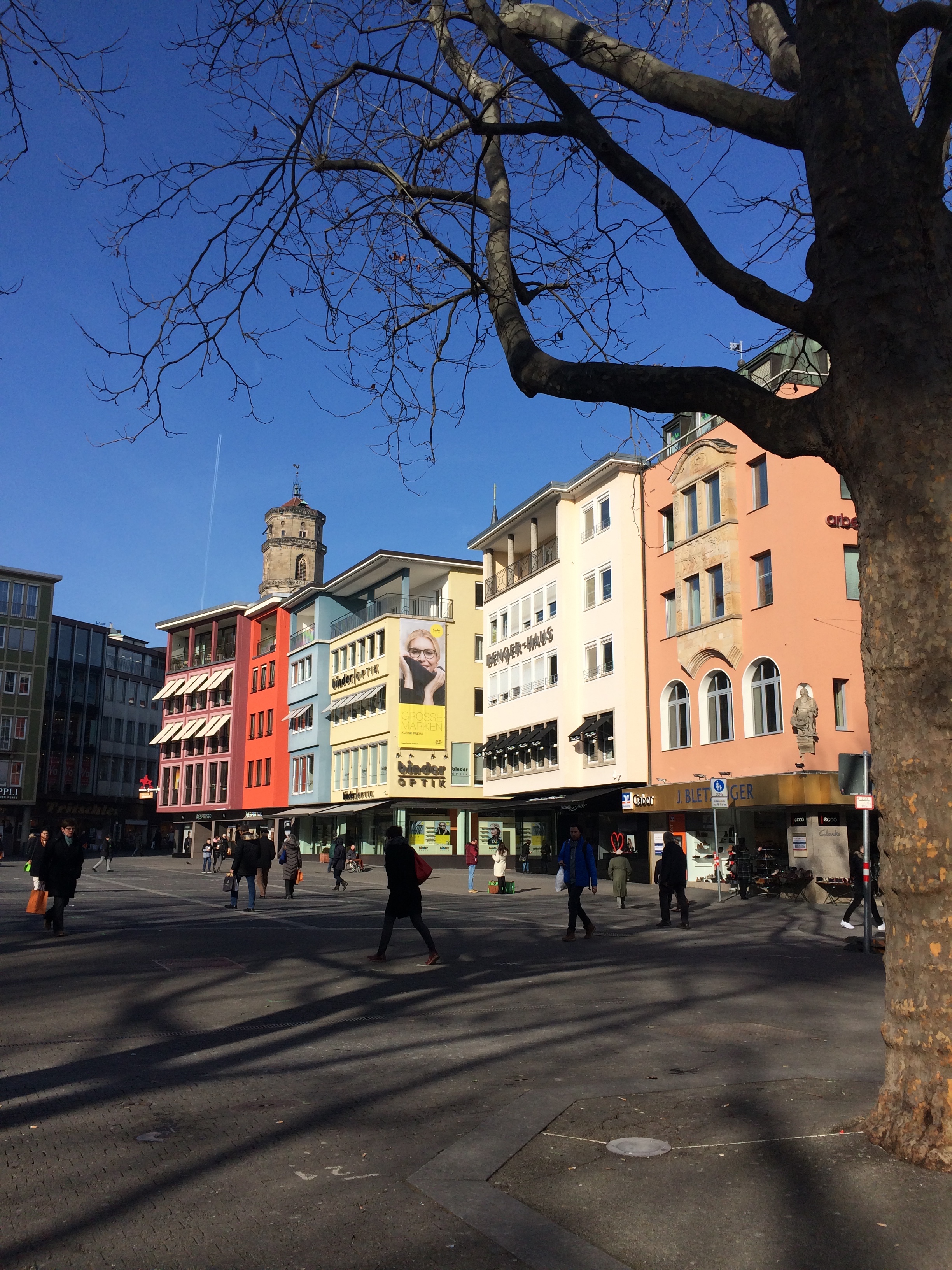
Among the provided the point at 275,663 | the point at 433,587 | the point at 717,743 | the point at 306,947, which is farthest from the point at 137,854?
the point at 306,947

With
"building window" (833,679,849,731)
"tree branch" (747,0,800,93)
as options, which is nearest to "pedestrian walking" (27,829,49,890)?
"tree branch" (747,0,800,93)

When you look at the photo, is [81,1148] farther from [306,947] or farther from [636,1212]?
[306,947]

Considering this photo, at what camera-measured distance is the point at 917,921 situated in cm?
477

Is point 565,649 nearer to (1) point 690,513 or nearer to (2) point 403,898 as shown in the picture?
(1) point 690,513

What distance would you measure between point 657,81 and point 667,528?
3389cm

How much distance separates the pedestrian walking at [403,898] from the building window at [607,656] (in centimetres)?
2809

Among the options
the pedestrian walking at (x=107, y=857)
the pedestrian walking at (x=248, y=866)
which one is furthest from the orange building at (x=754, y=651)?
the pedestrian walking at (x=107, y=857)

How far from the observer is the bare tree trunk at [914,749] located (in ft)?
15.3

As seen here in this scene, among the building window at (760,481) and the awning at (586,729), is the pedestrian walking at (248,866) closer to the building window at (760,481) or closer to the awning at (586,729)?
the building window at (760,481)

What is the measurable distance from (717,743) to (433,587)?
97.6 feet

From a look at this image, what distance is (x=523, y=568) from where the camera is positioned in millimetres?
51031

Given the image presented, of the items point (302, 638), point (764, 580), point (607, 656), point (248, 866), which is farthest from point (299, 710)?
point (248, 866)

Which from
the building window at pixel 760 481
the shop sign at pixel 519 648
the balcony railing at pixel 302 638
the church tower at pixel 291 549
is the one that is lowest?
the shop sign at pixel 519 648

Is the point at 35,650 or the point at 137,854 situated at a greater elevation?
the point at 35,650
